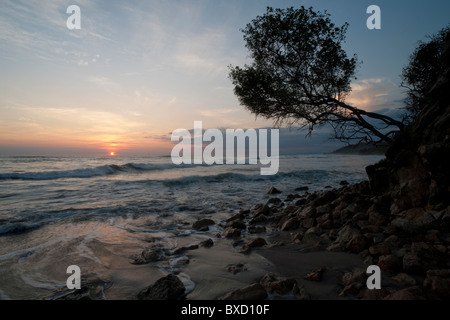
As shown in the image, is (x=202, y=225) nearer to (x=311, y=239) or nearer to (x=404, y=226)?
(x=311, y=239)

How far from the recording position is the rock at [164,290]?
3.29 m

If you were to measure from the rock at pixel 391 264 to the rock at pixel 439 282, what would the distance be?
1.54 ft

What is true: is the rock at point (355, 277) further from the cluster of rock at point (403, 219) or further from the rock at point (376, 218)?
the rock at point (376, 218)

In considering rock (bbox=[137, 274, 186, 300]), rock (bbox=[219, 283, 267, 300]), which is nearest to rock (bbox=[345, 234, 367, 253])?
rock (bbox=[219, 283, 267, 300])

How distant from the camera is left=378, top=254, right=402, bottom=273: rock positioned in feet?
11.3

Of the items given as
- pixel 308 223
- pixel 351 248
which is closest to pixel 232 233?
pixel 308 223

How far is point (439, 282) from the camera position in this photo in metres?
2.82

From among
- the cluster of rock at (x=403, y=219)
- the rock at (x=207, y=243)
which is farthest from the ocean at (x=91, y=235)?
the cluster of rock at (x=403, y=219)

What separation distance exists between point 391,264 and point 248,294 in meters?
2.22

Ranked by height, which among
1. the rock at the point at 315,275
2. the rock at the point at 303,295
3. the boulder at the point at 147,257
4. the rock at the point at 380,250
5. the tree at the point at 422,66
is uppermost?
the tree at the point at 422,66

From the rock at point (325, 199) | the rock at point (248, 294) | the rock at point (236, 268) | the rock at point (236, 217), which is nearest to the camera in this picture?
the rock at point (248, 294)

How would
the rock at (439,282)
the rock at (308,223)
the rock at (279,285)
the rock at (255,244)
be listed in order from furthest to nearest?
1. the rock at (308,223)
2. the rock at (255,244)
3. the rock at (279,285)
4. the rock at (439,282)

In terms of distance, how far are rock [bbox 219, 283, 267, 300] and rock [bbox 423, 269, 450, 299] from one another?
2.06m
